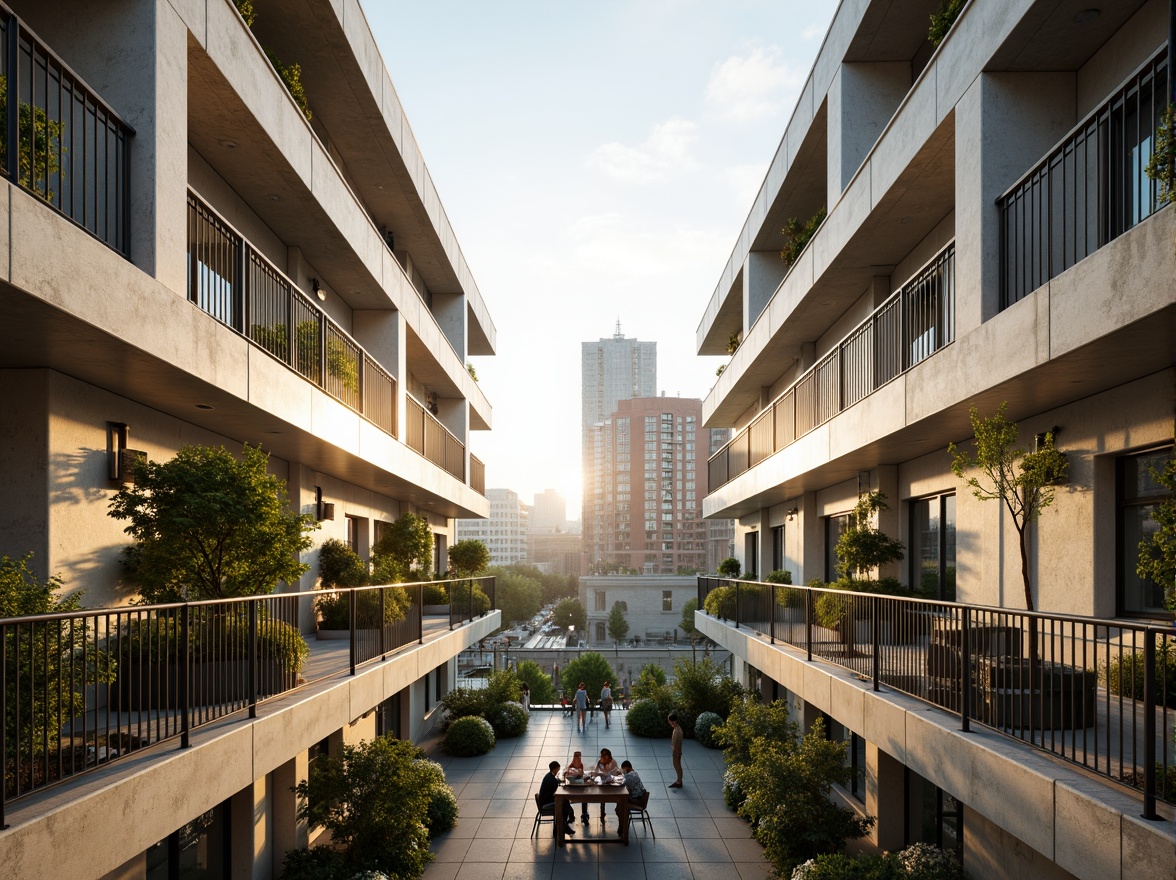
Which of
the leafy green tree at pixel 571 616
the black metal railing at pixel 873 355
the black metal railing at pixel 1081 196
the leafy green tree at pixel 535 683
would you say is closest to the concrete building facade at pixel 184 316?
the black metal railing at pixel 1081 196

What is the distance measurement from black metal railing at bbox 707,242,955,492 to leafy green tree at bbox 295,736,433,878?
868 centimetres

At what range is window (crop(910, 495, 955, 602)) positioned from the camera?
44.4 ft

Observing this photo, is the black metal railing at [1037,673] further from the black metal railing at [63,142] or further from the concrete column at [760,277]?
the concrete column at [760,277]

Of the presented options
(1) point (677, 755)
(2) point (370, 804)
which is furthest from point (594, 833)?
(2) point (370, 804)

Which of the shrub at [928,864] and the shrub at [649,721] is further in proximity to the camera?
the shrub at [649,721]

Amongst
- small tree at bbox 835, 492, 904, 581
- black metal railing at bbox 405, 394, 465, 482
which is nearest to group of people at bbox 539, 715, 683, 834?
small tree at bbox 835, 492, 904, 581

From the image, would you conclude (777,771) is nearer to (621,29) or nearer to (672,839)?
(672,839)

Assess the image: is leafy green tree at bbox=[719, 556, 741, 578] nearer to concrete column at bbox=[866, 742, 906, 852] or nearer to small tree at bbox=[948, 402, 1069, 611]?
concrete column at bbox=[866, 742, 906, 852]

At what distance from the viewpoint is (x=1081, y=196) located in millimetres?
8508

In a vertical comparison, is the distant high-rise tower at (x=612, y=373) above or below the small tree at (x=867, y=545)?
above

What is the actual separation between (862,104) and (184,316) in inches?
471

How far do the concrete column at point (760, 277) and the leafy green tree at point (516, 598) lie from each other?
284ft

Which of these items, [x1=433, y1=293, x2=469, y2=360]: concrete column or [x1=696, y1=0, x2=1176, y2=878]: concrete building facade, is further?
[x1=433, y1=293, x2=469, y2=360]: concrete column

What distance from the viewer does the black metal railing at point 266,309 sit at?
1002 cm
